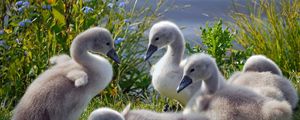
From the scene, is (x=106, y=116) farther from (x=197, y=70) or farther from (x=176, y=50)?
(x=176, y=50)

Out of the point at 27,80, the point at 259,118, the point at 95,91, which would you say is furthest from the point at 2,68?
the point at 259,118

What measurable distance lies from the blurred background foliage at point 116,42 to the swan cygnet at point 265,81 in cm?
28

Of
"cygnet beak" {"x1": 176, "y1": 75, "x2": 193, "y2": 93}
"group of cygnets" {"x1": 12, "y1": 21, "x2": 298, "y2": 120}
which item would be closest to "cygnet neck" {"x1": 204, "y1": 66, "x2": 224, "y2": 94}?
"group of cygnets" {"x1": 12, "y1": 21, "x2": 298, "y2": 120}

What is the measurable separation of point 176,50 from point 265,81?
2.65 ft

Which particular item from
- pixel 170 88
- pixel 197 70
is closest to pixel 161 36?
pixel 170 88

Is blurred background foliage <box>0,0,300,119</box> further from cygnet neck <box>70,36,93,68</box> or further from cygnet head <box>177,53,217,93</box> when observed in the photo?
cygnet head <box>177,53,217,93</box>

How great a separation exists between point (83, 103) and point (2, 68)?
1.61 metres

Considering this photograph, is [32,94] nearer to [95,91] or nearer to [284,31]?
[95,91]

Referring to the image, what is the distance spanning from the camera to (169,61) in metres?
7.83

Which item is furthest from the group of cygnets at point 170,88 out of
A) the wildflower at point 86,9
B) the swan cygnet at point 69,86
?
the wildflower at point 86,9

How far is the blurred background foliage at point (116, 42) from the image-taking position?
27.6 feet

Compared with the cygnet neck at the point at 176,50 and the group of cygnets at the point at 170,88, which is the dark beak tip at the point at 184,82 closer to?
the group of cygnets at the point at 170,88

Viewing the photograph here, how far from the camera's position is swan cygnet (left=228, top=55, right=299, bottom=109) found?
736cm

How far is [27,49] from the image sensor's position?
8.45 metres
